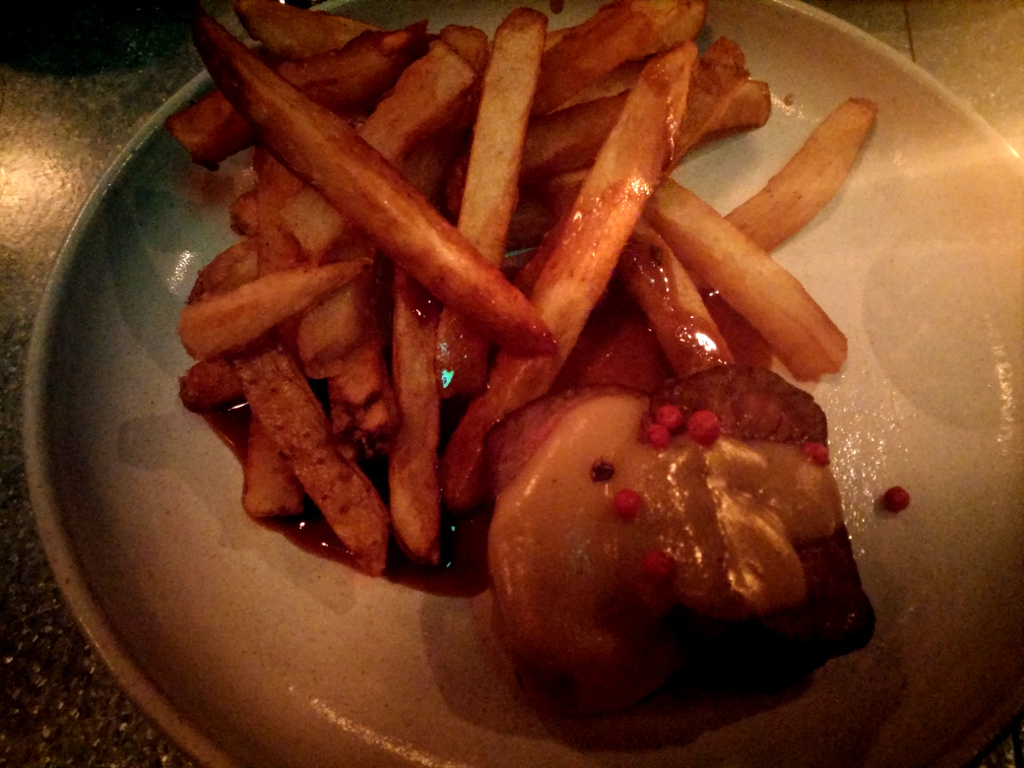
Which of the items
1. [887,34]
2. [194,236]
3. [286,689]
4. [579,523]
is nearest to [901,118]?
[887,34]

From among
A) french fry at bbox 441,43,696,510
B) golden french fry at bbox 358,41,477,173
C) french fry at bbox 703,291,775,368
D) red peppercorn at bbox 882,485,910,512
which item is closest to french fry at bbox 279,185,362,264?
golden french fry at bbox 358,41,477,173

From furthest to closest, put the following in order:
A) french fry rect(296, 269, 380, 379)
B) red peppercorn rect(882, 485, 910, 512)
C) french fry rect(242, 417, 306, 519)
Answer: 1. red peppercorn rect(882, 485, 910, 512)
2. french fry rect(242, 417, 306, 519)
3. french fry rect(296, 269, 380, 379)

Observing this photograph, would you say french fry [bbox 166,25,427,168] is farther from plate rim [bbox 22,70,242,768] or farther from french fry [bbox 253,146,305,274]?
plate rim [bbox 22,70,242,768]

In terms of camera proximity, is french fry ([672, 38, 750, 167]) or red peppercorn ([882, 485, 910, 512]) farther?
french fry ([672, 38, 750, 167])

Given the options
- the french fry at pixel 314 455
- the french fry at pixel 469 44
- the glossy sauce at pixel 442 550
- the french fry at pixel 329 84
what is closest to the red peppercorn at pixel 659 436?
the glossy sauce at pixel 442 550

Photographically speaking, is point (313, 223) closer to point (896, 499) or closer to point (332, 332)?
point (332, 332)

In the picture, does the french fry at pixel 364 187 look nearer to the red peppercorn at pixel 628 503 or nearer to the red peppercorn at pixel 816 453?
the red peppercorn at pixel 628 503
